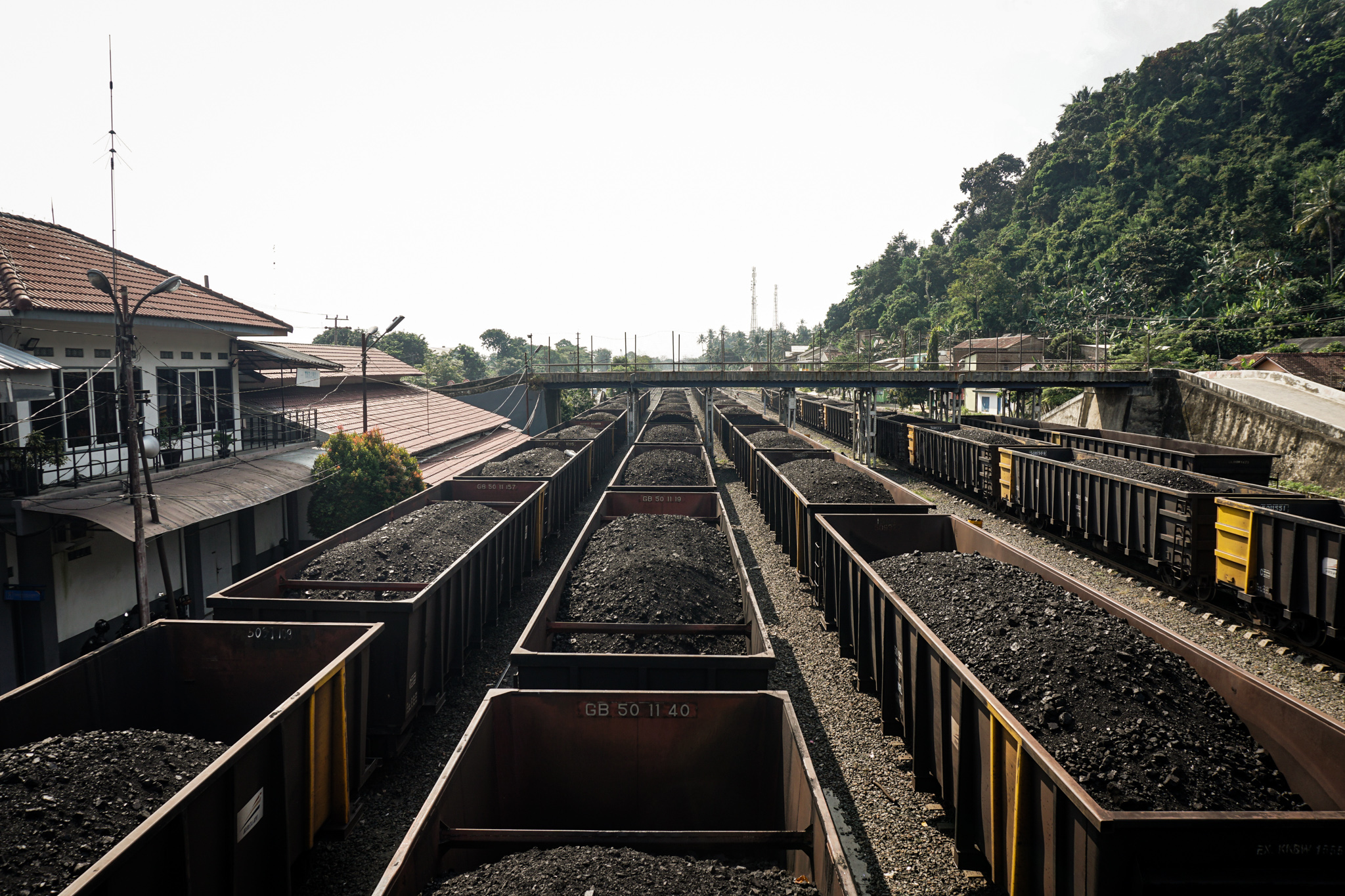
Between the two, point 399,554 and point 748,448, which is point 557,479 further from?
point 748,448

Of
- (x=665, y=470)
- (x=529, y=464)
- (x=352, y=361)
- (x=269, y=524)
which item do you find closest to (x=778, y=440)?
(x=665, y=470)

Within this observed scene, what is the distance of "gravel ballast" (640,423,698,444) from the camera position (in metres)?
27.4

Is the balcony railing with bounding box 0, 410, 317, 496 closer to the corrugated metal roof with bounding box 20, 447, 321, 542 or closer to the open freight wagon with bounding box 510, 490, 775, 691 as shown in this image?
the corrugated metal roof with bounding box 20, 447, 321, 542

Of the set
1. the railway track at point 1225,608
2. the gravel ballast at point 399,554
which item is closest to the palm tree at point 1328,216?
the railway track at point 1225,608

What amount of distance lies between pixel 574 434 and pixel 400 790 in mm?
18638

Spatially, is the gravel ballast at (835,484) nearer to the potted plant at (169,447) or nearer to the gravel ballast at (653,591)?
the gravel ballast at (653,591)

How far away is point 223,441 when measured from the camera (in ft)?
47.8

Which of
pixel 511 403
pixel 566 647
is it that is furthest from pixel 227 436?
pixel 511 403

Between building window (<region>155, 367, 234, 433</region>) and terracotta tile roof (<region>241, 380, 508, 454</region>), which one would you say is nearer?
building window (<region>155, 367, 234, 433</region>)

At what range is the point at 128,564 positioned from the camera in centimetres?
1152

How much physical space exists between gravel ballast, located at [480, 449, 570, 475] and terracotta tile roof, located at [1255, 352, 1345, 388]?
33.0 meters

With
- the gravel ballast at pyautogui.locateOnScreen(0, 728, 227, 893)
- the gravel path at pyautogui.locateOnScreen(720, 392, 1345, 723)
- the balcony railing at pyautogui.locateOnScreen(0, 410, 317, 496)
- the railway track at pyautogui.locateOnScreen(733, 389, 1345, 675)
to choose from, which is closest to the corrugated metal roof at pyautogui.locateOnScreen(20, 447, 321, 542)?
the balcony railing at pyautogui.locateOnScreen(0, 410, 317, 496)

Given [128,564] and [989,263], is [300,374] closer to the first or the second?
[128,564]

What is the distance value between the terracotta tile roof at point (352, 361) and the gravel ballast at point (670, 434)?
10.9 meters
